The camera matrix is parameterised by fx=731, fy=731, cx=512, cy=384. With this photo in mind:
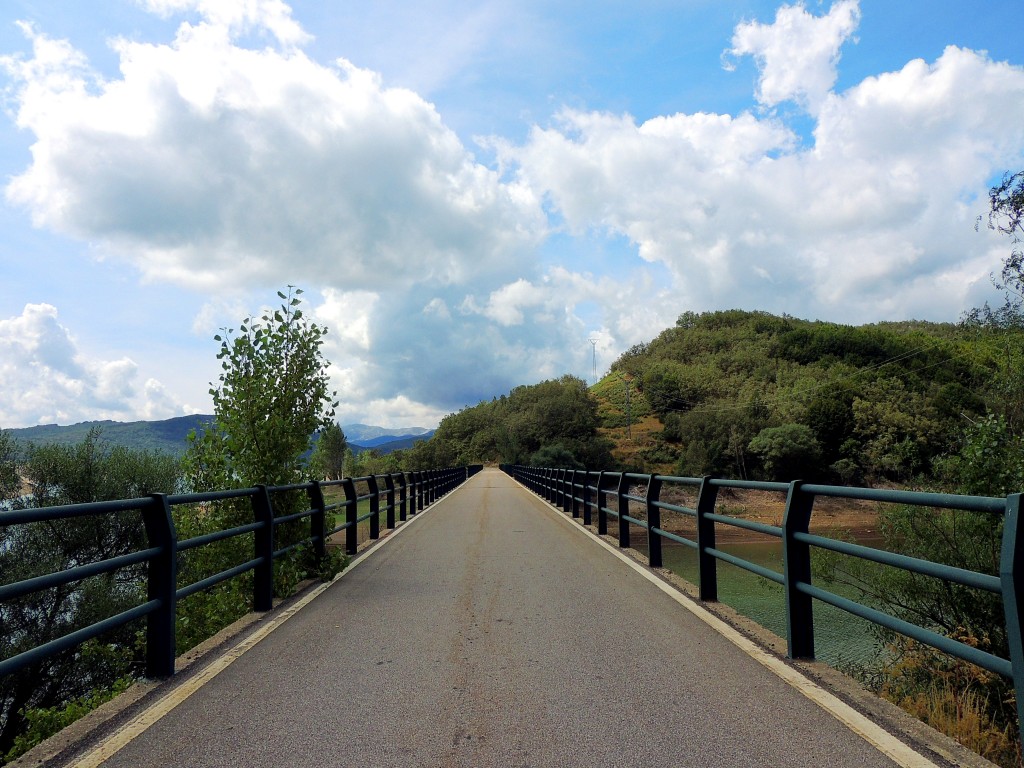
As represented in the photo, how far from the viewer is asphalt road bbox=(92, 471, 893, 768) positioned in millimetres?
3416

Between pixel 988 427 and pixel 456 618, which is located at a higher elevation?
pixel 988 427

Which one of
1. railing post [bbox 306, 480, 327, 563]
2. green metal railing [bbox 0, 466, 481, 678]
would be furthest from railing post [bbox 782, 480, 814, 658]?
railing post [bbox 306, 480, 327, 563]

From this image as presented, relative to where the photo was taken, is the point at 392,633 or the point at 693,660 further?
the point at 392,633

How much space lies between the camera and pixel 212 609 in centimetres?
827

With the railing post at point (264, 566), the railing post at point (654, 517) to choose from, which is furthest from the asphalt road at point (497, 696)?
the railing post at point (654, 517)

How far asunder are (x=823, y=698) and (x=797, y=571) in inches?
38.5

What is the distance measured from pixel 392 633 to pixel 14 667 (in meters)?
2.99

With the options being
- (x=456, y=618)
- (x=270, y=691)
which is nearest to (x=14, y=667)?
(x=270, y=691)

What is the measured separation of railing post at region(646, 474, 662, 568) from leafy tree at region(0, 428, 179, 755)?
368 inches

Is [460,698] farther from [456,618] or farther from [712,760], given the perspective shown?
[456,618]

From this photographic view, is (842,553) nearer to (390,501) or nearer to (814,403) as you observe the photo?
(390,501)

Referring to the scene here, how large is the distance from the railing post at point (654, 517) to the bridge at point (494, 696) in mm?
1202

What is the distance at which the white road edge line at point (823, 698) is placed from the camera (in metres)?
3.35

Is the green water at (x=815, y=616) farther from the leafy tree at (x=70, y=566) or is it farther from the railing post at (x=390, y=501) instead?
the leafy tree at (x=70, y=566)
